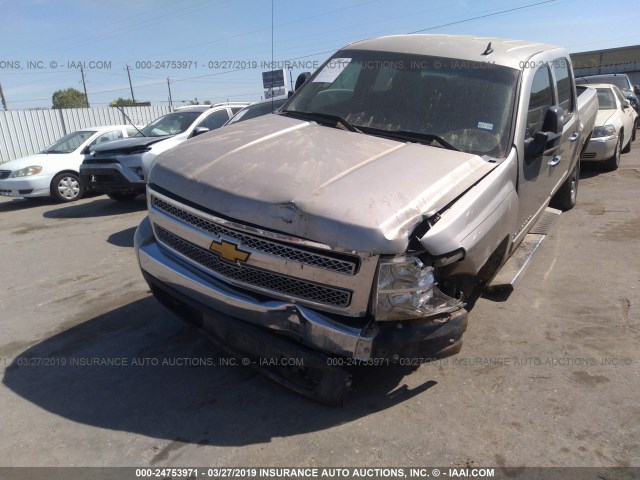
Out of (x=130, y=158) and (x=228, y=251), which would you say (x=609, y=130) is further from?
(x=228, y=251)

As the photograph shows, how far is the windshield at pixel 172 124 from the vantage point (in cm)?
938

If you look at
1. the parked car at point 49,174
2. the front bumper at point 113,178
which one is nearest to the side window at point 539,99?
the front bumper at point 113,178

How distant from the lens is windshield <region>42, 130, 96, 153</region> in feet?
36.4

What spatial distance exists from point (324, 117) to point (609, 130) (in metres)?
7.47

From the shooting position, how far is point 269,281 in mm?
2777

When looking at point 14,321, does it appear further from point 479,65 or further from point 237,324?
point 479,65

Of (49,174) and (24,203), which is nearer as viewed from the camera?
(49,174)

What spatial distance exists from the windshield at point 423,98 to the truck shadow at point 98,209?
5.80 m

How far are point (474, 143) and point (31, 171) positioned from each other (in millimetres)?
9692

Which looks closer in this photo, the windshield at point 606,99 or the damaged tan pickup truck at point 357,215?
the damaged tan pickup truck at point 357,215

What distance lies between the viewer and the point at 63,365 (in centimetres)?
354

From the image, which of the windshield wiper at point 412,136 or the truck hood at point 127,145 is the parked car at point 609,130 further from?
the truck hood at point 127,145

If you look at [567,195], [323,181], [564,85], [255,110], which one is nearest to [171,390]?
[323,181]

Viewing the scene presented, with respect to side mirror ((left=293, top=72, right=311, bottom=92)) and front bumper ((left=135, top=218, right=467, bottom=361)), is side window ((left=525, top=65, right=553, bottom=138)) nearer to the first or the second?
front bumper ((left=135, top=218, right=467, bottom=361))
